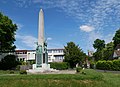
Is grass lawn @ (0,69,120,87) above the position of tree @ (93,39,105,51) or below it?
below

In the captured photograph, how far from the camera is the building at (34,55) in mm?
86056

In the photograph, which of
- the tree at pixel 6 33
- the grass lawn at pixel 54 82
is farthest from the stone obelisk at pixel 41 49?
the grass lawn at pixel 54 82

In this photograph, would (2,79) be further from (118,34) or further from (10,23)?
(118,34)

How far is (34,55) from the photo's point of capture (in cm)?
8700

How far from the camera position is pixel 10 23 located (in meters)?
49.5

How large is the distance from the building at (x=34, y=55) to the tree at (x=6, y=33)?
1352 inches

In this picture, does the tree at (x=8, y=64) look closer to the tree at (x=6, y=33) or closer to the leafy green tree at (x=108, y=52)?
the tree at (x=6, y=33)

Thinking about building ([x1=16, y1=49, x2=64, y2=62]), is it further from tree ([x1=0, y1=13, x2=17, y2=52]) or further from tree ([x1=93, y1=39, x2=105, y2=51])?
tree ([x1=0, y1=13, x2=17, y2=52])

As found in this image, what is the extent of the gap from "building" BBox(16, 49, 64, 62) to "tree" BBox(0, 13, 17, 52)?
34.3 meters

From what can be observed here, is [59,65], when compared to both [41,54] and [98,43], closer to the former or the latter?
[41,54]

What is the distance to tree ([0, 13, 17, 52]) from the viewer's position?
155 ft

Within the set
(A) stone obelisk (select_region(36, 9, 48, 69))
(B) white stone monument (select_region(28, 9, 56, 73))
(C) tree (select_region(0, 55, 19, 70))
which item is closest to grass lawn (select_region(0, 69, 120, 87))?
(B) white stone monument (select_region(28, 9, 56, 73))

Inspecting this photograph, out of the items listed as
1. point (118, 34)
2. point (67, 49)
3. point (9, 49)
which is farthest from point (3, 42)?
point (118, 34)

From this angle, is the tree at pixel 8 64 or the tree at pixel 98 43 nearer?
the tree at pixel 8 64
